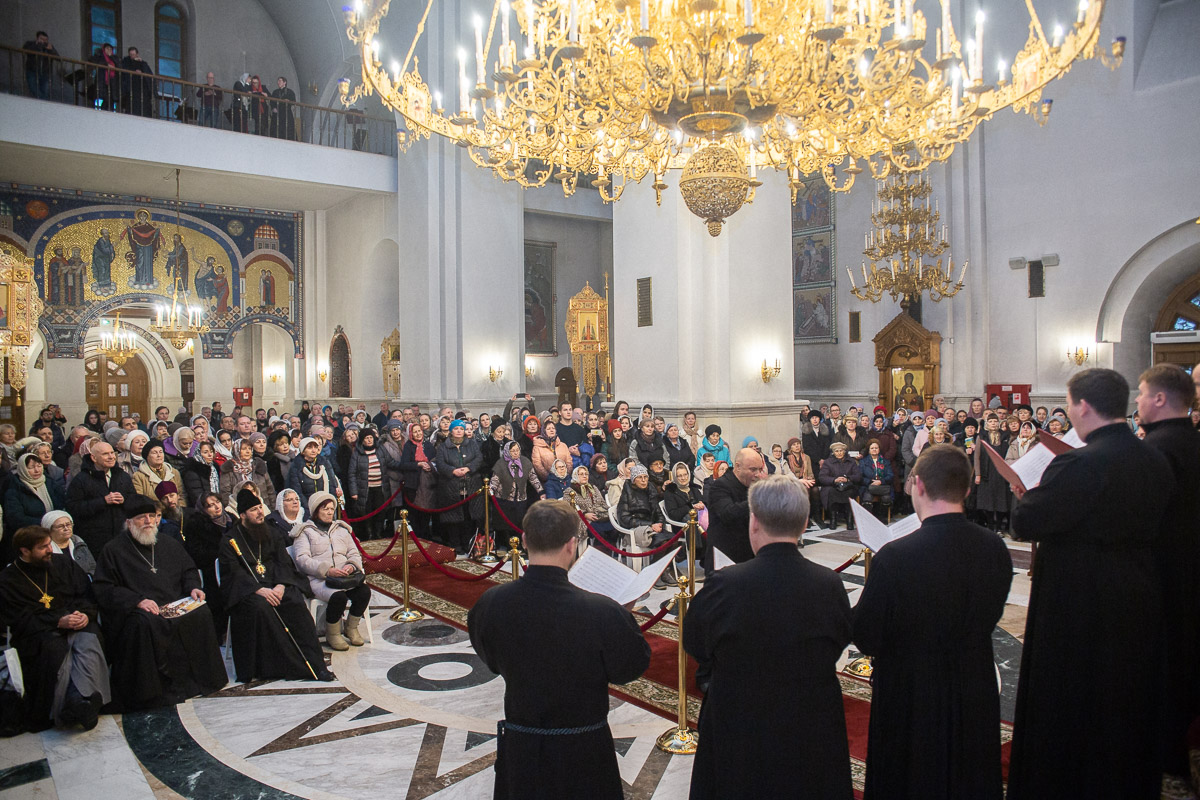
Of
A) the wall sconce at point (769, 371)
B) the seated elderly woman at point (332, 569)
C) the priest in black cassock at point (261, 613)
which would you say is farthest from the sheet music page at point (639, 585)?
the wall sconce at point (769, 371)

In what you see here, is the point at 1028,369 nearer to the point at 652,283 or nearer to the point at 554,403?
the point at 652,283

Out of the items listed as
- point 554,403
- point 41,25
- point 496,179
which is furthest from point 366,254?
point 41,25

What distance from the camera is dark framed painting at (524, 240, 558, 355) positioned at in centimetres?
2072

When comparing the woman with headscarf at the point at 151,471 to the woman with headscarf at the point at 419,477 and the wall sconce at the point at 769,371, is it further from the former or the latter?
the wall sconce at the point at 769,371

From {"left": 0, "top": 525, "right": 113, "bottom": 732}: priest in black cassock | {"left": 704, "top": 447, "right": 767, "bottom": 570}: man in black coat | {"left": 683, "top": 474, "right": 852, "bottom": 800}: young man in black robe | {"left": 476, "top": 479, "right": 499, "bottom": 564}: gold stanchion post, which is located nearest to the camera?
{"left": 683, "top": 474, "right": 852, "bottom": 800}: young man in black robe

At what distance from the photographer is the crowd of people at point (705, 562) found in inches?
101

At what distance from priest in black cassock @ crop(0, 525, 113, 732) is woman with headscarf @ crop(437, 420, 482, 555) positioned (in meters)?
4.54

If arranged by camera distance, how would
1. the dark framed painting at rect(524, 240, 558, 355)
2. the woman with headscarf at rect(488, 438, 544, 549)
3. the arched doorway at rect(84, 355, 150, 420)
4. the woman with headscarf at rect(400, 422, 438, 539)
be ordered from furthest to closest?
the arched doorway at rect(84, 355, 150, 420), the dark framed painting at rect(524, 240, 558, 355), the woman with headscarf at rect(400, 422, 438, 539), the woman with headscarf at rect(488, 438, 544, 549)

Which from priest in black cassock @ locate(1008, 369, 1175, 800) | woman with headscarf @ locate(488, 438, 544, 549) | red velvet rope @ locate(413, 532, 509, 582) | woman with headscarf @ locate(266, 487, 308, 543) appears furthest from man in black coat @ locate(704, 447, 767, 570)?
woman with headscarf @ locate(488, 438, 544, 549)

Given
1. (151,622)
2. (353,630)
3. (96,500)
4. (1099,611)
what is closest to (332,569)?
(353,630)

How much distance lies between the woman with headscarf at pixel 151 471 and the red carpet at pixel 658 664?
2155 mm

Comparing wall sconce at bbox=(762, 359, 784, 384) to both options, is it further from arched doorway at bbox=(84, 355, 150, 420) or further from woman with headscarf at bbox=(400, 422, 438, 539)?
arched doorway at bbox=(84, 355, 150, 420)

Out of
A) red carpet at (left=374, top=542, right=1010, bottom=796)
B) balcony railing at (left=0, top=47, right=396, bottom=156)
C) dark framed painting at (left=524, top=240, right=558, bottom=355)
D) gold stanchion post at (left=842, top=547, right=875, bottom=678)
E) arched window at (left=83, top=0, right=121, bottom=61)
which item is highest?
arched window at (left=83, top=0, right=121, bottom=61)

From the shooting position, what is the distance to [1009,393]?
636 inches
